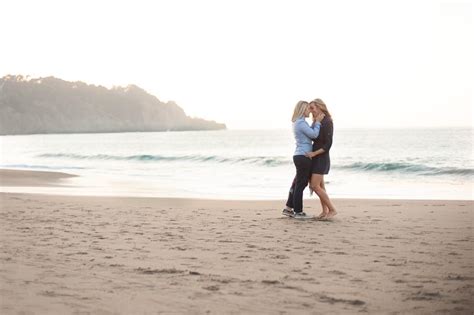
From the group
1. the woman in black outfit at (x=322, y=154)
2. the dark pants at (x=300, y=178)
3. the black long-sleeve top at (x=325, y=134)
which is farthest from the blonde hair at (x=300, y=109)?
the dark pants at (x=300, y=178)

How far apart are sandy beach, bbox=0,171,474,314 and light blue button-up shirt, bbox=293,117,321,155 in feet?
4.06

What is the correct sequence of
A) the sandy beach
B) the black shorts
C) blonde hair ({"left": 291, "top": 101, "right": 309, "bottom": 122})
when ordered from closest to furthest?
the sandy beach, blonde hair ({"left": 291, "top": 101, "right": 309, "bottom": 122}), the black shorts

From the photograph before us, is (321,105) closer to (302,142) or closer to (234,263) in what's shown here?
(302,142)

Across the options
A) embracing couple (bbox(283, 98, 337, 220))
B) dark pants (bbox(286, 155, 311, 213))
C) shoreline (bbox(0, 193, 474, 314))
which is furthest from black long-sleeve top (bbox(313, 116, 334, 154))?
shoreline (bbox(0, 193, 474, 314))

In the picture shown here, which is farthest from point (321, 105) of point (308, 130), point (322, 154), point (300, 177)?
point (300, 177)

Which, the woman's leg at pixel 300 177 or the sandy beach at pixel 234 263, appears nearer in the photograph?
the sandy beach at pixel 234 263

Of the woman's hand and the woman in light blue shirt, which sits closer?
the woman in light blue shirt

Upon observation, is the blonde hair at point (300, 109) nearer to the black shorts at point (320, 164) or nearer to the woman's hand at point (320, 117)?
the woman's hand at point (320, 117)

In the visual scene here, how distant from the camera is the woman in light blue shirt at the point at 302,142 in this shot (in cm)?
930

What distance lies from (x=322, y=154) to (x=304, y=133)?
0.49 meters

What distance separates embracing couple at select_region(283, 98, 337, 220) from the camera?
9312 mm

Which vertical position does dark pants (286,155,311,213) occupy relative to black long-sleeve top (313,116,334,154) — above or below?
below

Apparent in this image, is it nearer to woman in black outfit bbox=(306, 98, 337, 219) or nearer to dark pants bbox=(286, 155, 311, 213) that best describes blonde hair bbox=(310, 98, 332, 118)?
woman in black outfit bbox=(306, 98, 337, 219)

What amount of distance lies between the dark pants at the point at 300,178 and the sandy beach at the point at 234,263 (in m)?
0.43
